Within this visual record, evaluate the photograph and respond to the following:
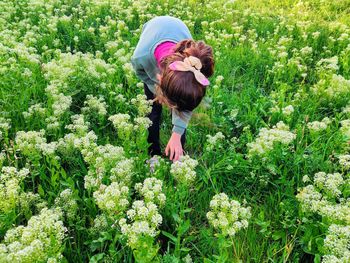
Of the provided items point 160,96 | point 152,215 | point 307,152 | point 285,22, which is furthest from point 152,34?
point 285,22

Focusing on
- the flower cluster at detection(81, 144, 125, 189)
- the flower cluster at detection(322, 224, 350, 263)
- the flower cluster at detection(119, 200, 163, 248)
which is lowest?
the flower cluster at detection(81, 144, 125, 189)

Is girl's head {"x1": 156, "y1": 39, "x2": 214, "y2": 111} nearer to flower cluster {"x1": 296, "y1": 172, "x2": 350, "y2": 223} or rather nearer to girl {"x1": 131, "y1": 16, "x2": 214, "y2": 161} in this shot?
girl {"x1": 131, "y1": 16, "x2": 214, "y2": 161}

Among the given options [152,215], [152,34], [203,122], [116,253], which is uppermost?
[152,34]

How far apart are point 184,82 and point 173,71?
129 millimetres

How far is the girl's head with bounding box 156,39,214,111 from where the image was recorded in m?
3.21

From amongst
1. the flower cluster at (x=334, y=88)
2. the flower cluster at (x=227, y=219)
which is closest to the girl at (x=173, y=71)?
the flower cluster at (x=227, y=219)

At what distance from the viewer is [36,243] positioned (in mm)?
2266

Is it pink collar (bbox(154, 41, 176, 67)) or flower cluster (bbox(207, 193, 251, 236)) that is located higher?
pink collar (bbox(154, 41, 176, 67))

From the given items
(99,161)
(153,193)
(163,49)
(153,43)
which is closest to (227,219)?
(153,193)

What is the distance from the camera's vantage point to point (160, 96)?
11.3 ft

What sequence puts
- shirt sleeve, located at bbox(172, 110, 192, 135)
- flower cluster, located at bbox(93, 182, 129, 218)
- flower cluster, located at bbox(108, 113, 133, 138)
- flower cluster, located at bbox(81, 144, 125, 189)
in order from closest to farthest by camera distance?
flower cluster, located at bbox(93, 182, 129, 218), flower cluster, located at bbox(81, 144, 125, 189), flower cluster, located at bbox(108, 113, 133, 138), shirt sleeve, located at bbox(172, 110, 192, 135)

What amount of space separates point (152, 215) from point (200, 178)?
4.00ft

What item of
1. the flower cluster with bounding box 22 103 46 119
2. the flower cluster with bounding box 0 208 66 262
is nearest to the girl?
the flower cluster with bounding box 22 103 46 119

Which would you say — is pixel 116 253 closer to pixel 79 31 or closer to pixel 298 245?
pixel 298 245
